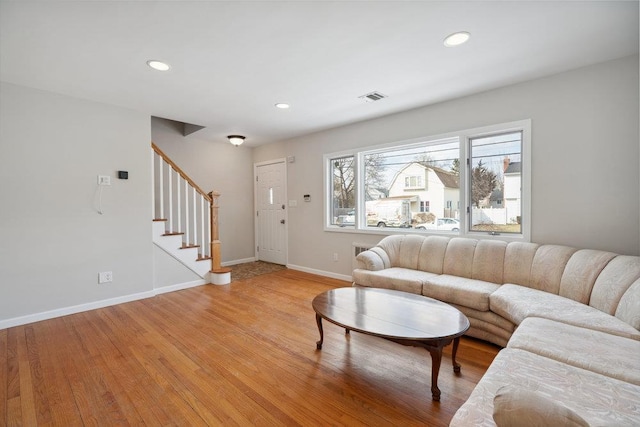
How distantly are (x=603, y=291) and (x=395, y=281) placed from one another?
5.30ft

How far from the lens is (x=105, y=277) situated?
3.59m

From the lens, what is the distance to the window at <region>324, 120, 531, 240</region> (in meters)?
3.23

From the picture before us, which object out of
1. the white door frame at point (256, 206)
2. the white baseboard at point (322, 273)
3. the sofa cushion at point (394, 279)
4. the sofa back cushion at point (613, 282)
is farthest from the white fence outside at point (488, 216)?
the white door frame at point (256, 206)

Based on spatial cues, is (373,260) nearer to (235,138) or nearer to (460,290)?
(460,290)

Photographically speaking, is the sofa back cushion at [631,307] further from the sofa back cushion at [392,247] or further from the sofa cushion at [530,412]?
the sofa back cushion at [392,247]

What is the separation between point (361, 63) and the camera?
2633 millimetres

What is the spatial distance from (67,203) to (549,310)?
4.79 m

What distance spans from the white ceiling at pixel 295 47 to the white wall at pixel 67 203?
302 mm

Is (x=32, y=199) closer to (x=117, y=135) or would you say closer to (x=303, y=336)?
(x=117, y=135)

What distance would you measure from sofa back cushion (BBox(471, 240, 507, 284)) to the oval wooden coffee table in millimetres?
991

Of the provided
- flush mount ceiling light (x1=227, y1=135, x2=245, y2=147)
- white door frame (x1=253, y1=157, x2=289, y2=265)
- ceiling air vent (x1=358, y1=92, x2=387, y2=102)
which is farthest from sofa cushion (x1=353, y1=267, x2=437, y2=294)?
flush mount ceiling light (x1=227, y1=135, x2=245, y2=147)

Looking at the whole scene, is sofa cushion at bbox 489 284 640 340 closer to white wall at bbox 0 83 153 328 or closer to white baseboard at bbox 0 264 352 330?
white baseboard at bbox 0 264 352 330

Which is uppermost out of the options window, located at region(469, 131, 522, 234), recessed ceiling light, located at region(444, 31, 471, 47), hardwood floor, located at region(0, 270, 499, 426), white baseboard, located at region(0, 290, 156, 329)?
recessed ceiling light, located at region(444, 31, 471, 47)

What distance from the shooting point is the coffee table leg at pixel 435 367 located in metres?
1.77
